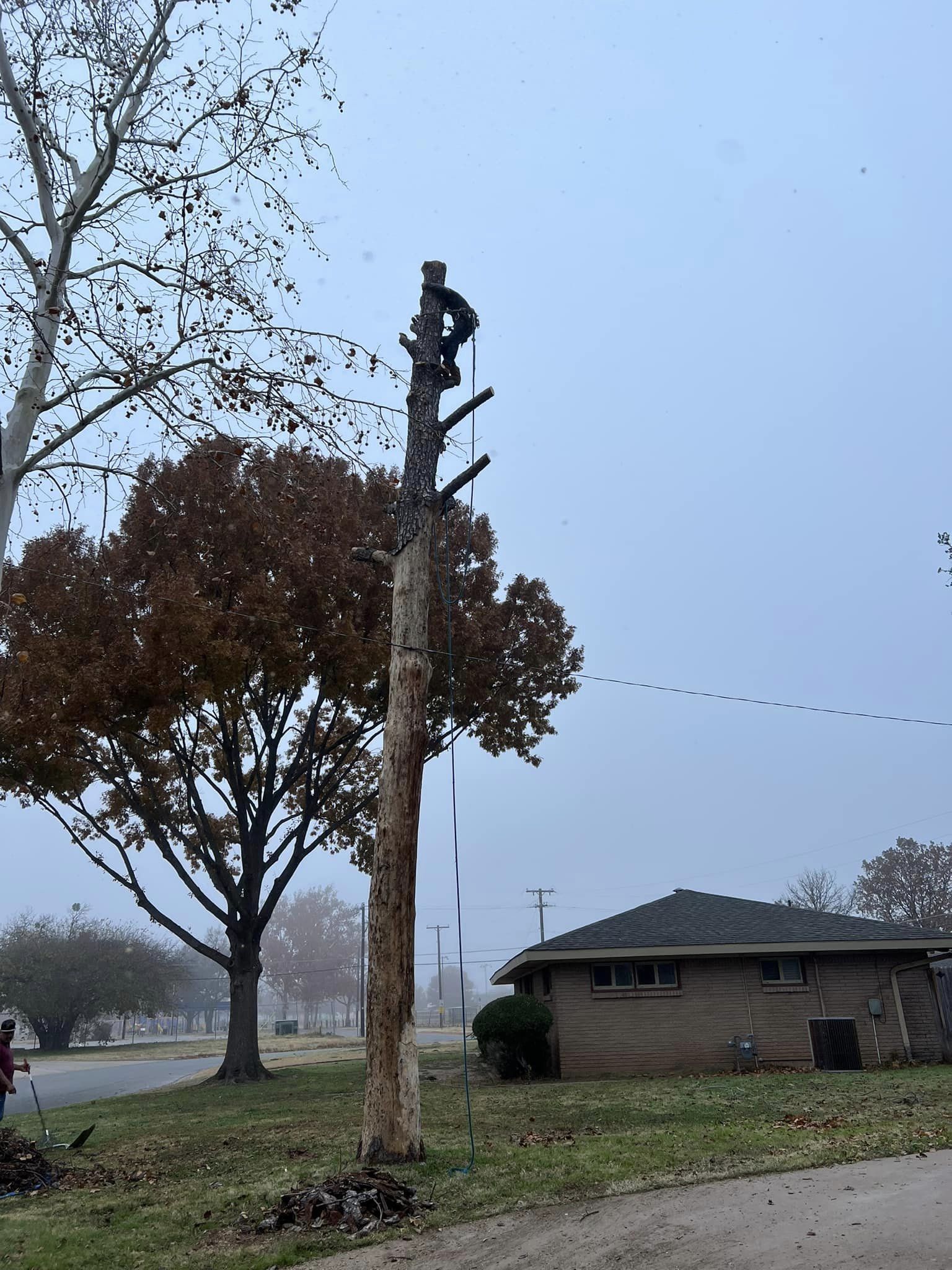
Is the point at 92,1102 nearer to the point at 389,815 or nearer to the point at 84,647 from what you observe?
the point at 84,647

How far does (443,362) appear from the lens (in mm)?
11102

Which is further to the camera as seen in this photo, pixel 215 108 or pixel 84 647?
pixel 84 647

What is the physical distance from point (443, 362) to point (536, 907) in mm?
66884

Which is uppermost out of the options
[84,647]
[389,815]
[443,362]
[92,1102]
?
[443,362]

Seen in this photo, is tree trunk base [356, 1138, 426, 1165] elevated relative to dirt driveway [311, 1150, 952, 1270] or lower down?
elevated

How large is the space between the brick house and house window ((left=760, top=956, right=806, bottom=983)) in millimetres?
27

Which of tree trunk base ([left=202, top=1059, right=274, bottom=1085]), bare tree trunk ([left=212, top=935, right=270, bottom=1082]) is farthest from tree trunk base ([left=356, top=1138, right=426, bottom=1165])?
tree trunk base ([left=202, top=1059, right=274, bottom=1085])

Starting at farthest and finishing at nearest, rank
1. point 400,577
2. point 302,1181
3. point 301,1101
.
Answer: point 301,1101
point 400,577
point 302,1181

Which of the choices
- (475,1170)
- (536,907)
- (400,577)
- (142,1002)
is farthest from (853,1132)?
(536,907)

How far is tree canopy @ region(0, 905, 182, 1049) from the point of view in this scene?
177ft

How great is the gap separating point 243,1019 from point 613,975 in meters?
8.88

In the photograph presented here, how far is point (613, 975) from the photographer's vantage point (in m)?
19.4

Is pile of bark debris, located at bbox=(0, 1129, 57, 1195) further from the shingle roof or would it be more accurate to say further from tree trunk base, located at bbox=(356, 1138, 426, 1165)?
the shingle roof

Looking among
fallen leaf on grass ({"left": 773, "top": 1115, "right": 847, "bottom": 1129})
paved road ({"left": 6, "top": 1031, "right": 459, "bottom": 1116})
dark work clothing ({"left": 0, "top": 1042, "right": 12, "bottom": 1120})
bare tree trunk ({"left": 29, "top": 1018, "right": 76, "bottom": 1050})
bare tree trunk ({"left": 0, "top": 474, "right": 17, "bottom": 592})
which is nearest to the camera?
bare tree trunk ({"left": 0, "top": 474, "right": 17, "bottom": 592})
